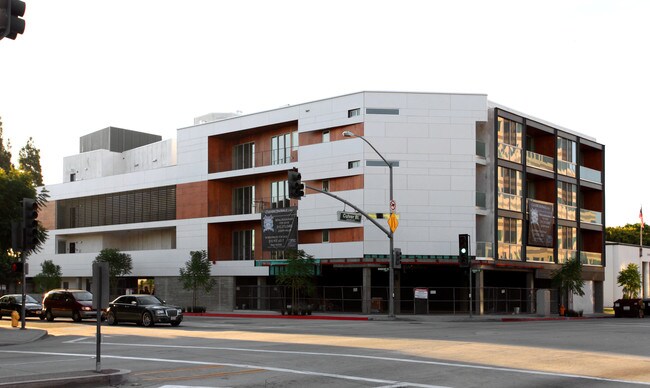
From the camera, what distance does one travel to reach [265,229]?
5347 centimetres

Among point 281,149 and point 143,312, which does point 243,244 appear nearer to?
point 281,149

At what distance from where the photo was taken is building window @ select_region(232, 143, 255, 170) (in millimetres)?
59281

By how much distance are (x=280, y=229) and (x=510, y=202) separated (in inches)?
640

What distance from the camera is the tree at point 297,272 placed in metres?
48.4

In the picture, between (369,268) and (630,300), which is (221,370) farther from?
(630,300)

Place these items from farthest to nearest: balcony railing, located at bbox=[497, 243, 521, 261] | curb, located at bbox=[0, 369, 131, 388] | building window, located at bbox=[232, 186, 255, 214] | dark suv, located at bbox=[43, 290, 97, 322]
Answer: building window, located at bbox=[232, 186, 255, 214], balcony railing, located at bbox=[497, 243, 521, 261], dark suv, located at bbox=[43, 290, 97, 322], curb, located at bbox=[0, 369, 131, 388]

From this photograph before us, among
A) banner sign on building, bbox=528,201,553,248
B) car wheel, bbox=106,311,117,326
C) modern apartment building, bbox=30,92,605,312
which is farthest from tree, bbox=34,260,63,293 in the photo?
banner sign on building, bbox=528,201,553,248

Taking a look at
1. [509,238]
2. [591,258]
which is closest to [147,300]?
[509,238]

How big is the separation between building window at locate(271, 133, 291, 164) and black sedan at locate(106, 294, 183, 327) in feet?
73.8

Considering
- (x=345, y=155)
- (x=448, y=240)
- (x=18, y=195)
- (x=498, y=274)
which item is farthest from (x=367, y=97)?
(x=18, y=195)

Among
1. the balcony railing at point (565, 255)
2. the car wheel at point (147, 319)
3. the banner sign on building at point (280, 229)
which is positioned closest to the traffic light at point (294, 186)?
the car wheel at point (147, 319)

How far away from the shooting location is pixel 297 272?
159 feet

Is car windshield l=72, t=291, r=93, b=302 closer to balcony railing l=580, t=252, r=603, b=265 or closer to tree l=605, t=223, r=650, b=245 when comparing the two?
balcony railing l=580, t=252, r=603, b=265

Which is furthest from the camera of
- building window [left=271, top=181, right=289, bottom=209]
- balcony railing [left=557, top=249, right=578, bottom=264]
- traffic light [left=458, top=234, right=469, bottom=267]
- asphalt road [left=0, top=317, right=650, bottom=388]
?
balcony railing [left=557, top=249, right=578, bottom=264]
